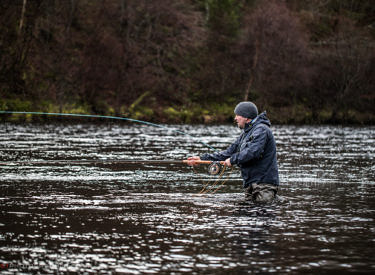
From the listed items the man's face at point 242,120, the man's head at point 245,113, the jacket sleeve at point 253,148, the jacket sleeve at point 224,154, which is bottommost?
the jacket sleeve at point 224,154

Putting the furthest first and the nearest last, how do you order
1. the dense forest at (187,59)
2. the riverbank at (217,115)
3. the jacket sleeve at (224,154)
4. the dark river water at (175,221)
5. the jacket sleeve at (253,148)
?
the riverbank at (217,115)
the dense forest at (187,59)
the jacket sleeve at (224,154)
the jacket sleeve at (253,148)
the dark river water at (175,221)

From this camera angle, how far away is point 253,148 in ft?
31.4

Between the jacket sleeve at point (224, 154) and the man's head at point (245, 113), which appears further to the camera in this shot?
the jacket sleeve at point (224, 154)

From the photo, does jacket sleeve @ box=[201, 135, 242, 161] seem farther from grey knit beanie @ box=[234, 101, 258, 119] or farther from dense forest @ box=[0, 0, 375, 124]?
dense forest @ box=[0, 0, 375, 124]

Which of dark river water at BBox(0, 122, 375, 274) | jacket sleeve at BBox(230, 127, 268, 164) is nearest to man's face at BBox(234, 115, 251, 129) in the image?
jacket sleeve at BBox(230, 127, 268, 164)

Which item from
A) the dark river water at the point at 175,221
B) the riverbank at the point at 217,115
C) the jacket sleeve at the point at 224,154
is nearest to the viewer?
the dark river water at the point at 175,221

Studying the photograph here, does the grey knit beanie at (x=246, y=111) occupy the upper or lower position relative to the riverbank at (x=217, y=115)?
upper

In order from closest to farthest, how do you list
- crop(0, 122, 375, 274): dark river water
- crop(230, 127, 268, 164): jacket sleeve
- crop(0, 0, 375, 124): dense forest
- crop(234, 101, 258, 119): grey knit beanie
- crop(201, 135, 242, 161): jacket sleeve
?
crop(0, 122, 375, 274): dark river water → crop(230, 127, 268, 164): jacket sleeve → crop(234, 101, 258, 119): grey knit beanie → crop(201, 135, 242, 161): jacket sleeve → crop(0, 0, 375, 124): dense forest

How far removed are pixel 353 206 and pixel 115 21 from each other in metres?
42.9

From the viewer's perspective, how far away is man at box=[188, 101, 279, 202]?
9625 millimetres

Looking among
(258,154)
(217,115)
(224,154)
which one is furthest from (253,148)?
(217,115)

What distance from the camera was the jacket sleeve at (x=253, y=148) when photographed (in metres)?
9.57

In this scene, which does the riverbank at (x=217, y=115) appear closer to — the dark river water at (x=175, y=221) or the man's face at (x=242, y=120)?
the dark river water at (x=175, y=221)

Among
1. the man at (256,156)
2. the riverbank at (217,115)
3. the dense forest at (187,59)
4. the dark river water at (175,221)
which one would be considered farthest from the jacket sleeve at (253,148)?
the riverbank at (217,115)
